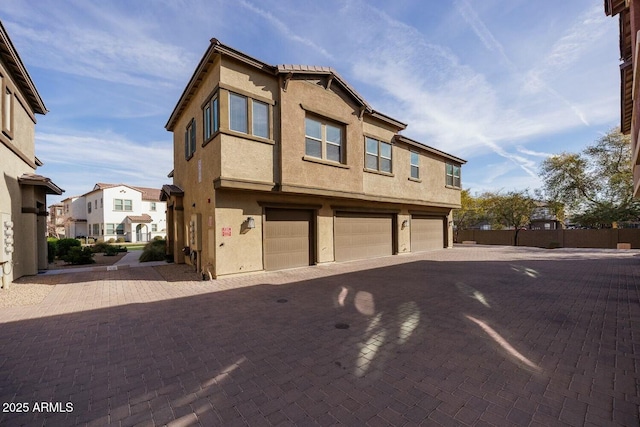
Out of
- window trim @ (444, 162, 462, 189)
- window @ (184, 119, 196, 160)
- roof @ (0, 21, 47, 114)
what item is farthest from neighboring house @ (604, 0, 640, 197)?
roof @ (0, 21, 47, 114)

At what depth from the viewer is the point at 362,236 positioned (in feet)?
47.5

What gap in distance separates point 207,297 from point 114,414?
452 cm

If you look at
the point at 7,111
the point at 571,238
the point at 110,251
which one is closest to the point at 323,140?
the point at 7,111

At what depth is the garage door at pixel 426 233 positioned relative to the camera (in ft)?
59.7

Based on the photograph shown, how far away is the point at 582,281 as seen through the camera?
8.99 meters

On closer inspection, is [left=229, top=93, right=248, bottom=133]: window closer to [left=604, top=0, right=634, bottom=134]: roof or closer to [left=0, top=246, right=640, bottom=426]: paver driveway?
[left=0, top=246, right=640, bottom=426]: paver driveway

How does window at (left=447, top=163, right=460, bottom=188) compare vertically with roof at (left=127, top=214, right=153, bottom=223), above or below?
above

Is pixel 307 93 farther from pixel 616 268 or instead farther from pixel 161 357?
pixel 616 268

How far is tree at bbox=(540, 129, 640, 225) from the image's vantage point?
24.5 metres

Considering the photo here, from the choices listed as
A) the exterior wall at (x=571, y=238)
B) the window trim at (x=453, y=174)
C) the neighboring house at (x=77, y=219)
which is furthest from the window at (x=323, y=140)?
the neighboring house at (x=77, y=219)

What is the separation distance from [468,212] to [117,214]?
44167 mm

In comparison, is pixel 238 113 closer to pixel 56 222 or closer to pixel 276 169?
pixel 276 169

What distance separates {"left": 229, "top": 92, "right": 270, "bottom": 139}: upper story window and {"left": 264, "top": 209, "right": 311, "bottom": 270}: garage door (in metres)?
3.00

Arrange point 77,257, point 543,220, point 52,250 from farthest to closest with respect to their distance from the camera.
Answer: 1. point 543,220
2. point 52,250
3. point 77,257
